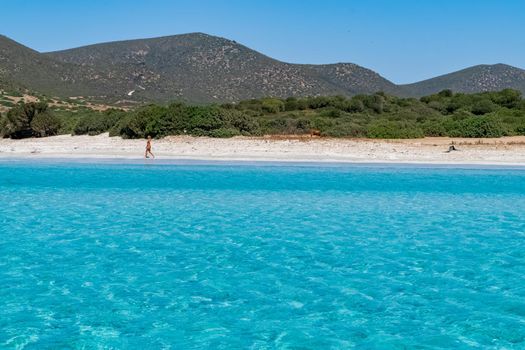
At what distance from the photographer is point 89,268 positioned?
9.20m

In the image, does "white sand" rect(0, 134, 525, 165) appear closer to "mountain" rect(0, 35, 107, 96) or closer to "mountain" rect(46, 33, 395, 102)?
"mountain" rect(0, 35, 107, 96)

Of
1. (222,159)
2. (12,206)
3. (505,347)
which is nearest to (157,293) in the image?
(505,347)

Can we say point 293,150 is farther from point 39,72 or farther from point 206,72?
point 206,72

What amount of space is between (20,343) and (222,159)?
21.7m

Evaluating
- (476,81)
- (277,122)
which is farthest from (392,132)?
(476,81)

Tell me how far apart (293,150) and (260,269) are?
67.0ft

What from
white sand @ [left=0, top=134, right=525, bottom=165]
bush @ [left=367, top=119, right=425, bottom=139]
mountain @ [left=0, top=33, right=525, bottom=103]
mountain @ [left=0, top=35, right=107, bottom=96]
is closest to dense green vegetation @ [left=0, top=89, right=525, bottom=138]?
bush @ [left=367, top=119, right=425, bottom=139]

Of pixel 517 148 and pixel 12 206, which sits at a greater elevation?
pixel 517 148

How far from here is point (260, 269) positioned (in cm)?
930

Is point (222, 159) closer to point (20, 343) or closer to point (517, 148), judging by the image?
point (517, 148)

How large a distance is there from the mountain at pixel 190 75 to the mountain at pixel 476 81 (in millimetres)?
139

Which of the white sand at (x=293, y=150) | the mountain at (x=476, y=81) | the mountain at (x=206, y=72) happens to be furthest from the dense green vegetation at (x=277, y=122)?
the mountain at (x=476, y=81)

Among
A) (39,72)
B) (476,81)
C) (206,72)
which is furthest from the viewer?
(476,81)

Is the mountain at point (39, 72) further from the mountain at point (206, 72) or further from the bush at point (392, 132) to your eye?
the bush at point (392, 132)
